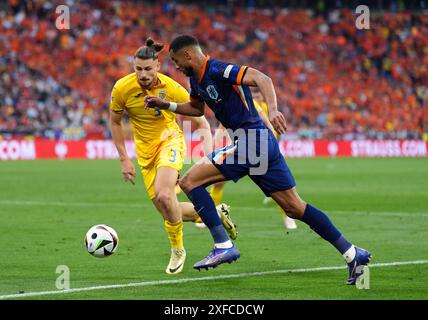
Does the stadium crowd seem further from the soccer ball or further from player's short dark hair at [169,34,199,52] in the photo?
player's short dark hair at [169,34,199,52]

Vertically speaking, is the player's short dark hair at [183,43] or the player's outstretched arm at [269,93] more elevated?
the player's short dark hair at [183,43]

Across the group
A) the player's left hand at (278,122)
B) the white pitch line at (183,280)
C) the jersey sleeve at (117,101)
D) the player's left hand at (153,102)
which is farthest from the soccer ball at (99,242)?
the player's left hand at (278,122)

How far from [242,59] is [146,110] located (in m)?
36.1

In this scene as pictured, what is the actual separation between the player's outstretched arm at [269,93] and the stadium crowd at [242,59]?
96.4 ft

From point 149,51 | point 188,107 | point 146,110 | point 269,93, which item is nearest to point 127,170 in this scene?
point 146,110

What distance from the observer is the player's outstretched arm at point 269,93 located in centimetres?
787

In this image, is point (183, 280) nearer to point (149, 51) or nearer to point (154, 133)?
point (154, 133)

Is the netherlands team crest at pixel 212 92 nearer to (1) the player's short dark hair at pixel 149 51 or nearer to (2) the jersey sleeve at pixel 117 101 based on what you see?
(1) the player's short dark hair at pixel 149 51

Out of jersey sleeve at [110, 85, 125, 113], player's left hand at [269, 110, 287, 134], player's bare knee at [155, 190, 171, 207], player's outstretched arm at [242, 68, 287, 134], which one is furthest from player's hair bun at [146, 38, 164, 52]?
player's left hand at [269, 110, 287, 134]

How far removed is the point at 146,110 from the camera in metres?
10.2

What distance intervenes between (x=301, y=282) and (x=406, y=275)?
111cm

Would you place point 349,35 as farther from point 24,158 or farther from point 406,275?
point 406,275

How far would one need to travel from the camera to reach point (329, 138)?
44.7 metres
